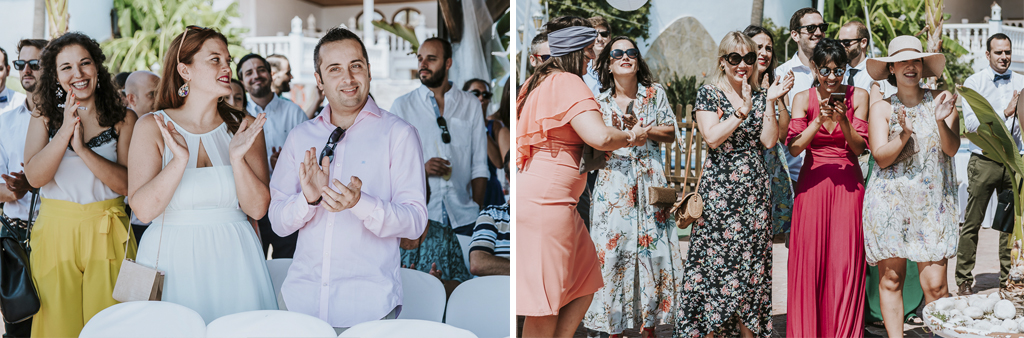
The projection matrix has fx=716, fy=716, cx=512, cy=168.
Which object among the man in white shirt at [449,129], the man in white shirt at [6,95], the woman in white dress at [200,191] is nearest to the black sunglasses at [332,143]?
the woman in white dress at [200,191]

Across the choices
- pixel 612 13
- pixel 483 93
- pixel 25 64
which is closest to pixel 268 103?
pixel 25 64

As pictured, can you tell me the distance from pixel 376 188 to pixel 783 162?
2108mm

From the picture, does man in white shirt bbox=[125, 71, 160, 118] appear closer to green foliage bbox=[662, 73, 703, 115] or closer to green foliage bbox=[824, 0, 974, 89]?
green foliage bbox=[662, 73, 703, 115]

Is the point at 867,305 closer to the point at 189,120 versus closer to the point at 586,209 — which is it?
the point at 586,209

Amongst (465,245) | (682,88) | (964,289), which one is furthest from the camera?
(682,88)

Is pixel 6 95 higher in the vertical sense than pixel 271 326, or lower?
higher

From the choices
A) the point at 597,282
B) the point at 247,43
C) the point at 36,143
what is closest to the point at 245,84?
the point at 247,43

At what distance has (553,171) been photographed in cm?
289

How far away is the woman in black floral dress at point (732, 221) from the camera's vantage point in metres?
3.35

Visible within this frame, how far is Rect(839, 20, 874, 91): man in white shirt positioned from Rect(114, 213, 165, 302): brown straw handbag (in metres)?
3.40

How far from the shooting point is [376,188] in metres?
2.88

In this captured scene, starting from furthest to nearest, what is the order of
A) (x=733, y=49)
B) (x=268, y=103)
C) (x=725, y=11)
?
(x=268, y=103) < (x=725, y=11) < (x=733, y=49)

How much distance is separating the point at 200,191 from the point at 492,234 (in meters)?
1.47

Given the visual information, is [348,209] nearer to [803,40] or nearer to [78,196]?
[78,196]
